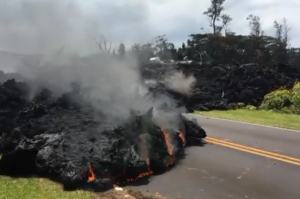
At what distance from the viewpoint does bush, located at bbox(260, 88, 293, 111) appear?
21.9m

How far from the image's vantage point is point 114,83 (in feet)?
36.9

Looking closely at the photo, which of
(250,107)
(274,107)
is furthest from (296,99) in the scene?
(250,107)

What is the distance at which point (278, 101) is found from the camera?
2219cm

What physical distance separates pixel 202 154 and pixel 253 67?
19.5 metres

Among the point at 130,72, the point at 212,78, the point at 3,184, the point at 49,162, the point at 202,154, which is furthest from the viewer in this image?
the point at 212,78

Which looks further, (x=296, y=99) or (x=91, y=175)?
(x=296, y=99)

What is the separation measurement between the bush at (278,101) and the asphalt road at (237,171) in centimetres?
1024

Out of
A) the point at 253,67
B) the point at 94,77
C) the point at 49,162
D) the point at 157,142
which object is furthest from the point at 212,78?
the point at 49,162

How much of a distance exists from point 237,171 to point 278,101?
Answer: 14.9 meters

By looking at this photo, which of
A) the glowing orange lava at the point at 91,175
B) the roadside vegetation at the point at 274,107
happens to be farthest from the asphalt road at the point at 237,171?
the roadside vegetation at the point at 274,107

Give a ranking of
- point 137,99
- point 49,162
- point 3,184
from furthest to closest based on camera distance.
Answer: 1. point 137,99
2. point 49,162
3. point 3,184

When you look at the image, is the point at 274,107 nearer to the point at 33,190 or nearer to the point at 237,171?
the point at 237,171

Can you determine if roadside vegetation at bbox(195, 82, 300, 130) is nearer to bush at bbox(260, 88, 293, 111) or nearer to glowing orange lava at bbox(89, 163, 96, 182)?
bush at bbox(260, 88, 293, 111)

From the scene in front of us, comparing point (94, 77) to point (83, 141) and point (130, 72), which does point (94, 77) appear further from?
point (83, 141)
